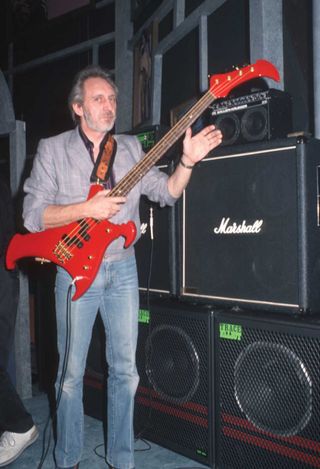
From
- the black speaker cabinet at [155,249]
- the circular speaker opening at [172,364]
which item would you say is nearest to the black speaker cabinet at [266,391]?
the circular speaker opening at [172,364]

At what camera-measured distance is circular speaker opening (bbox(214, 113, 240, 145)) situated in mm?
1894

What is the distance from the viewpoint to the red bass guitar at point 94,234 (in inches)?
69.3

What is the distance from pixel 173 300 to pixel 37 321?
133 cm

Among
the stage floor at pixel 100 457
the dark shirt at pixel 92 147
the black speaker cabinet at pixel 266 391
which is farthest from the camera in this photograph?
the stage floor at pixel 100 457

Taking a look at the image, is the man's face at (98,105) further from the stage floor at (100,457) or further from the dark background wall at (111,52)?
the stage floor at (100,457)

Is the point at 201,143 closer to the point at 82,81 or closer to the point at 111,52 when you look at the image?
the point at 82,81

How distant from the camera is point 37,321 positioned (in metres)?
3.05

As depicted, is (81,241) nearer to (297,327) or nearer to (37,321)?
(297,327)

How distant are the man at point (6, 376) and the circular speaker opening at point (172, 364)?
2.19ft

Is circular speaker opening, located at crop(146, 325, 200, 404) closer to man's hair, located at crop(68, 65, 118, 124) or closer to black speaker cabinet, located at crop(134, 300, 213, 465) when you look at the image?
black speaker cabinet, located at crop(134, 300, 213, 465)

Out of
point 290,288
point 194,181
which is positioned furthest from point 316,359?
point 194,181

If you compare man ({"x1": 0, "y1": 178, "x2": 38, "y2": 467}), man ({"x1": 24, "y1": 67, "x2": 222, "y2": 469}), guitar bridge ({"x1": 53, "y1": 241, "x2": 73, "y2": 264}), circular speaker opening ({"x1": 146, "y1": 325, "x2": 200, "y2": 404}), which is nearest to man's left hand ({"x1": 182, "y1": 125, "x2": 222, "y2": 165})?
man ({"x1": 24, "y1": 67, "x2": 222, "y2": 469})

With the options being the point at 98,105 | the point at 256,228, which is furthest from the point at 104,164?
the point at 256,228

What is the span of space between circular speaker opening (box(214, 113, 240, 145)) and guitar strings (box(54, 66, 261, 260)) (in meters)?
0.11
